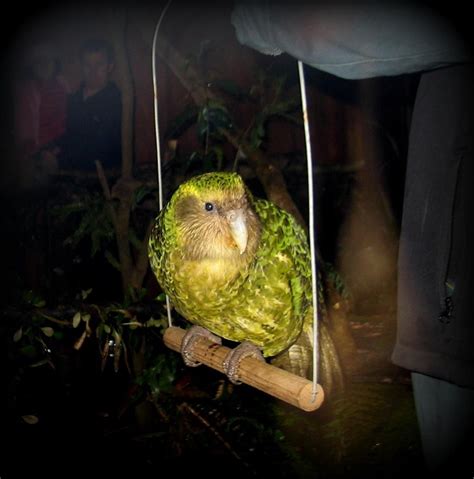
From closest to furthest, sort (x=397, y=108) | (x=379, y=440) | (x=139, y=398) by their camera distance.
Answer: (x=379, y=440) < (x=139, y=398) < (x=397, y=108)

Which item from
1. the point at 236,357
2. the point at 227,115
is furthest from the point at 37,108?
the point at 236,357

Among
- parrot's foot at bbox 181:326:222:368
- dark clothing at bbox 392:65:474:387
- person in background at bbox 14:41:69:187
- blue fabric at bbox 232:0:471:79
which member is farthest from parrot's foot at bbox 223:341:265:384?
person in background at bbox 14:41:69:187

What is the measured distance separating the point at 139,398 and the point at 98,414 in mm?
275

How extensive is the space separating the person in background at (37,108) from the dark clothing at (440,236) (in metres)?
3.20

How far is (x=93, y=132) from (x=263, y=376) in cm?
289

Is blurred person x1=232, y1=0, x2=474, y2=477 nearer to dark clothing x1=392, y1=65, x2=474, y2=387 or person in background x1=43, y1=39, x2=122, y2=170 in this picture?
dark clothing x1=392, y1=65, x2=474, y2=387

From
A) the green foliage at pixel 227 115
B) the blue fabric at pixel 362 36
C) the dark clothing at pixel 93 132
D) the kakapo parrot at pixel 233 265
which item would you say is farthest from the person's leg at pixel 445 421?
the dark clothing at pixel 93 132

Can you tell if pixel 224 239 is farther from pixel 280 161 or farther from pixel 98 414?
pixel 280 161

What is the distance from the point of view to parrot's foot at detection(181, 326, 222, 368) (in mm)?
1791

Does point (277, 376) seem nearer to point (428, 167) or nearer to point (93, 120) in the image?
point (428, 167)

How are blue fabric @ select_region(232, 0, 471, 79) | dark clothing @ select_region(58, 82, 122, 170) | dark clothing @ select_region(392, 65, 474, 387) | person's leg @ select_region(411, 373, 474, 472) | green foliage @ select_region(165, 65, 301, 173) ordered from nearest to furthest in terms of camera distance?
blue fabric @ select_region(232, 0, 471, 79), dark clothing @ select_region(392, 65, 474, 387), person's leg @ select_region(411, 373, 474, 472), green foliage @ select_region(165, 65, 301, 173), dark clothing @ select_region(58, 82, 122, 170)

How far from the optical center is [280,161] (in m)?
3.87

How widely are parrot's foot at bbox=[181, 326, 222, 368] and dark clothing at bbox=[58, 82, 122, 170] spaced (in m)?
2.27

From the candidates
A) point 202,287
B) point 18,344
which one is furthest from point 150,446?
point 202,287
